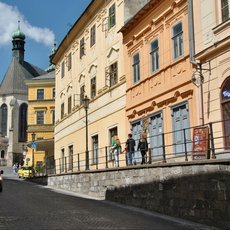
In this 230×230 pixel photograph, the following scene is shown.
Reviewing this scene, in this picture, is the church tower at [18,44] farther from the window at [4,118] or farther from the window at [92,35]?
the window at [92,35]

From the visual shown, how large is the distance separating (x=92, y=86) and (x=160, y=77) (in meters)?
9.88

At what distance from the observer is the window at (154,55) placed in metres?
21.7

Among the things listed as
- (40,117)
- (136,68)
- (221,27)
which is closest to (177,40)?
(221,27)

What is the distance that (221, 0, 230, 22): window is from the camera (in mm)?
16422

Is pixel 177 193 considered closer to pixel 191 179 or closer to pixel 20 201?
pixel 191 179

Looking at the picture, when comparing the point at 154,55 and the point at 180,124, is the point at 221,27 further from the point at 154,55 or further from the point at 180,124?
the point at 154,55

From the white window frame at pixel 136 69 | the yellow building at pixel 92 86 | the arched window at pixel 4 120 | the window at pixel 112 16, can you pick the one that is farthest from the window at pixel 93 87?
the arched window at pixel 4 120

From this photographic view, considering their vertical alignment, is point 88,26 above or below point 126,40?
above

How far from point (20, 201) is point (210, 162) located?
903cm

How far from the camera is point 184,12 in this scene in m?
19.3

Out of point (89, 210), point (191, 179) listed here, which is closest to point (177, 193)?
point (191, 179)

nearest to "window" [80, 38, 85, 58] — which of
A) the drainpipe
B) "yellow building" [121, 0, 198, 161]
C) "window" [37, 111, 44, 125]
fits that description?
"yellow building" [121, 0, 198, 161]

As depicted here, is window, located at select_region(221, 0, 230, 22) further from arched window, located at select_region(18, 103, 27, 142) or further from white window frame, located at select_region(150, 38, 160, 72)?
arched window, located at select_region(18, 103, 27, 142)

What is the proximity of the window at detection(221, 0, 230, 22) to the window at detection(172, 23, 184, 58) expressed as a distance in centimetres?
297
